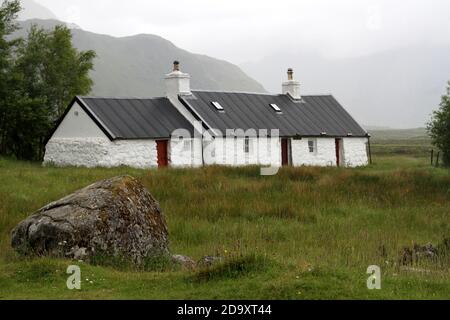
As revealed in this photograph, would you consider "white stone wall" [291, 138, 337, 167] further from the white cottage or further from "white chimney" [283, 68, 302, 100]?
"white chimney" [283, 68, 302, 100]

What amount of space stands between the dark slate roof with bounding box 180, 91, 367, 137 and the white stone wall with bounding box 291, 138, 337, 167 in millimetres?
582

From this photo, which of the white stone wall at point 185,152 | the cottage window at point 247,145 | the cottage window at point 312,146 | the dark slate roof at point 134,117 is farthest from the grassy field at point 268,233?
the cottage window at point 312,146

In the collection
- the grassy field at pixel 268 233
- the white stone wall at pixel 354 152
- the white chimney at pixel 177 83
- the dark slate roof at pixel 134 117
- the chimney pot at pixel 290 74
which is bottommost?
the grassy field at pixel 268 233

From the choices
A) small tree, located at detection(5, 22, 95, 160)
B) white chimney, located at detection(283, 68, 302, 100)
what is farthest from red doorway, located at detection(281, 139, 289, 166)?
small tree, located at detection(5, 22, 95, 160)

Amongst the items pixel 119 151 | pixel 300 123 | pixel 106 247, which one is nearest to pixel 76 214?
pixel 106 247

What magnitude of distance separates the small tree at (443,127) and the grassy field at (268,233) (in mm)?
14071

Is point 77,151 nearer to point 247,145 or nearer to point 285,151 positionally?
point 247,145

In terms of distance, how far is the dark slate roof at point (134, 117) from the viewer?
34.4m

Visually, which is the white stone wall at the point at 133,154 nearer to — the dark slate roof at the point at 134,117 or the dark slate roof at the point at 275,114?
the dark slate roof at the point at 134,117

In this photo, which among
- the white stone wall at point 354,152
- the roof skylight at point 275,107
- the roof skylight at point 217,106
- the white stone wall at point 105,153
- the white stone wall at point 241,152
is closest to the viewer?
the white stone wall at point 105,153

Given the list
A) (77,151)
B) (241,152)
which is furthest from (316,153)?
(77,151)

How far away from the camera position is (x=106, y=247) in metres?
11.9

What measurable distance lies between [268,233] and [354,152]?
2941 cm
